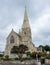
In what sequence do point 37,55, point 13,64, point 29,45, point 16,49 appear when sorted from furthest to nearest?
point 29,45, point 16,49, point 37,55, point 13,64

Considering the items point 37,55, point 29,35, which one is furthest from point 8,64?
point 29,35

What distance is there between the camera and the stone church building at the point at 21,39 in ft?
309

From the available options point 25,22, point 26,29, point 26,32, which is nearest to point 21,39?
point 26,32

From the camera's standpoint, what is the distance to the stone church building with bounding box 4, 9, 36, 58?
94069mm

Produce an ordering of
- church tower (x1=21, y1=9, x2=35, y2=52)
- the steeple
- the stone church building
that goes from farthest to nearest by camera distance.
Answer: the steeple → church tower (x1=21, y1=9, x2=35, y2=52) → the stone church building

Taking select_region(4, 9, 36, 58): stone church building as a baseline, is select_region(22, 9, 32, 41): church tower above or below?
above

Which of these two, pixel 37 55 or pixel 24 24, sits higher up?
pixel 24 24

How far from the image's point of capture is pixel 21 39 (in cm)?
9906

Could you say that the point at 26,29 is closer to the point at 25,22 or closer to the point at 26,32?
the point at 26,32

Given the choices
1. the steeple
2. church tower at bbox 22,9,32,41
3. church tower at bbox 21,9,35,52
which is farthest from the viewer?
the steeple

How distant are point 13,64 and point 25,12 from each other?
56.7 m

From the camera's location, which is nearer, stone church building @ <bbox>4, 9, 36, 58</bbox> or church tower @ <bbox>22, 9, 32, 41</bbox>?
stone church building @ <bbox>4, 9, 36, 58</bbox>

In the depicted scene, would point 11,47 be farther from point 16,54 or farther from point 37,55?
point 37,55

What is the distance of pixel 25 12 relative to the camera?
334ft
